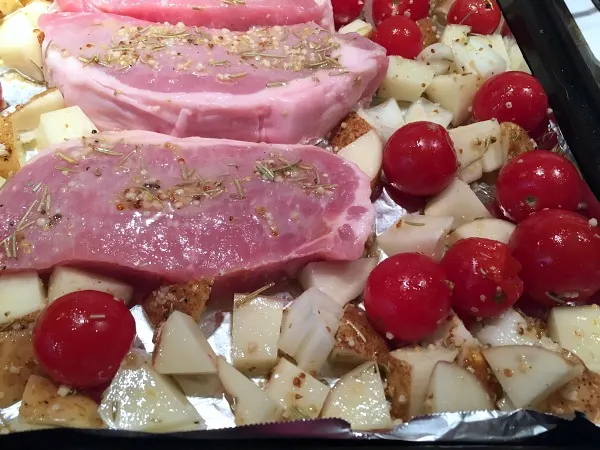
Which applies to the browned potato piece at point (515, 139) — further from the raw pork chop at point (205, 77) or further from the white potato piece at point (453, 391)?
the white potato piece at point (453, 391)

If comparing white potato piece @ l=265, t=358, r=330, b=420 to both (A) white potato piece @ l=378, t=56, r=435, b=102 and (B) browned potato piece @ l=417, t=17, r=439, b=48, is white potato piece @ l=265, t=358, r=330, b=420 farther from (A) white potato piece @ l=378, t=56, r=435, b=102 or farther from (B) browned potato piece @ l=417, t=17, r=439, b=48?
(B) browned potato piece @ l=417, t=17, r=439, b=48

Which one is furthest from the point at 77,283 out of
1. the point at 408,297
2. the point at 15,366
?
the point at 408,297

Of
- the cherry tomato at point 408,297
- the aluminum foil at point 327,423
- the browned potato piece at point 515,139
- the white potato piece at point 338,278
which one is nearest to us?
the aluminum foil at point 327,423

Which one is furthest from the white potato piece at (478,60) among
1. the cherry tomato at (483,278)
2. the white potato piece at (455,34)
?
the cherry tomato at (483,278)

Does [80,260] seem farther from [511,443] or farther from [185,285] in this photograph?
[511,443]

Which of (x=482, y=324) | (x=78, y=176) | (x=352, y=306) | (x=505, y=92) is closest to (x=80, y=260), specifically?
(x=78, y=176)
